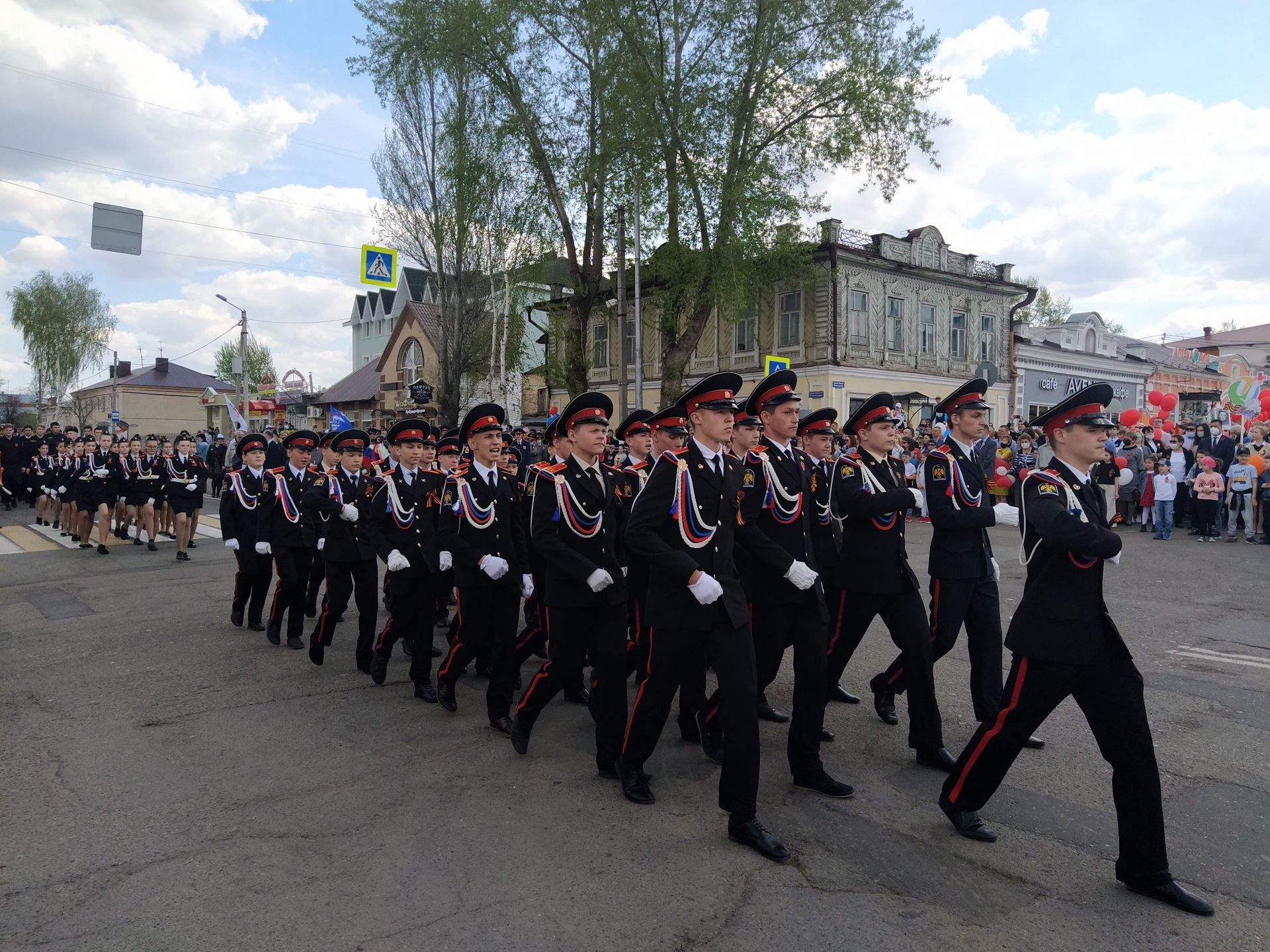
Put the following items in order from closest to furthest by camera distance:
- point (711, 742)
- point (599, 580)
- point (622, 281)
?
point (599, 580) < point (711, 742) < point (622, 281)

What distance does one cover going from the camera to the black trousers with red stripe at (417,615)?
6.24 metres

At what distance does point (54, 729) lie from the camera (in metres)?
5.66

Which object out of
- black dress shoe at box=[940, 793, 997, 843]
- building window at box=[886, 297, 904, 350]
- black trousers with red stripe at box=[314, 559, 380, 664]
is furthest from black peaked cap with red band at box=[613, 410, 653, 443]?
building window at box=[886, 297, 904, 350]

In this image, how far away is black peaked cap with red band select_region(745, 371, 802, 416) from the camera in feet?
16.6

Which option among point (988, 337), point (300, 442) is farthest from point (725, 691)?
point (988, 337)

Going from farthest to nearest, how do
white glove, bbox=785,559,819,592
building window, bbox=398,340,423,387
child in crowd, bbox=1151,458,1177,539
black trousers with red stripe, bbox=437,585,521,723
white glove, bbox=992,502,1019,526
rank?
building window, bbox=398,340,423,387 < child in crowd, bbox=1151,458,1177,539 < black trousers with red stripe, bbox=437,585,521,723 < white glove, bbox=992,502,1019,526 < white glove, bbox=785,559,819,592

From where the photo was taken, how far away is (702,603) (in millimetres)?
3961

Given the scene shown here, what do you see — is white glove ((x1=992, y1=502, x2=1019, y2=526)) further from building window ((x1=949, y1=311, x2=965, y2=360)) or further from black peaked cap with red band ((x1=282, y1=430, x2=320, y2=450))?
building window ((x1=949, y1=311, x2=965, y2=360))

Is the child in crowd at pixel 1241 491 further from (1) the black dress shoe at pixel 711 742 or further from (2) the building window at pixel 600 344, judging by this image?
(2) the building window at pixel 600 344

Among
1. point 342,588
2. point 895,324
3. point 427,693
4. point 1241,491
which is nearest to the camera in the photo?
point 427,693

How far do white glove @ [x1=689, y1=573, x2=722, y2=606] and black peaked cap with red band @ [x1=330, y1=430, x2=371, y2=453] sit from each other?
5122mm

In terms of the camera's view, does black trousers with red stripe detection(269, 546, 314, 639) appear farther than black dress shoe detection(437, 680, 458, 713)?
Yes

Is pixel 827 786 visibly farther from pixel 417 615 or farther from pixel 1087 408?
pixel 417 615

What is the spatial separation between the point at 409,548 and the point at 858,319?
27.6 m
